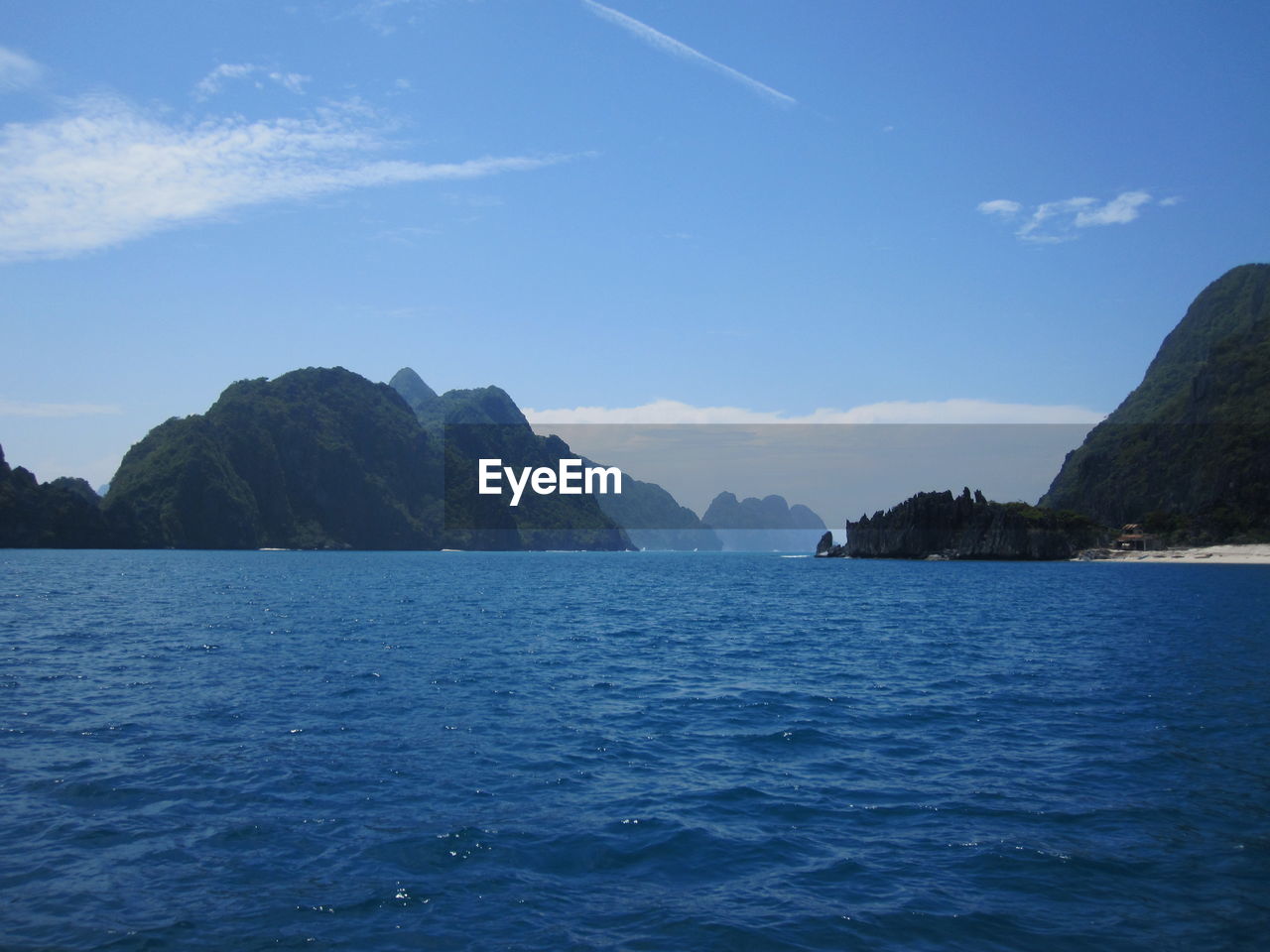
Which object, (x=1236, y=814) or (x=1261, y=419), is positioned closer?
(x=1236, y=814)

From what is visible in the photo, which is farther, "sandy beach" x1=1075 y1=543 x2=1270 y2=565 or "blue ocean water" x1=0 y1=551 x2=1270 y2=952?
"sandy beach" x1=1075 y1=543 x2=1270 y2=565

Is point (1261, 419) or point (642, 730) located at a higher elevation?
point (1261, 419)

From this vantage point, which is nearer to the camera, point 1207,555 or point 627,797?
point 627,797

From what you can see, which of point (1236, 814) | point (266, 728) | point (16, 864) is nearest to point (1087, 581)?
point (1236, 814)

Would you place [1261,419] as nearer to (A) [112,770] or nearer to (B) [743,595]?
(B) [743,595]

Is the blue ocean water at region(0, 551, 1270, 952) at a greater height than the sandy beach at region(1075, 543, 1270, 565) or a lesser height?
greater

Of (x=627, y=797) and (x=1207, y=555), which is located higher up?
(x=627, y=797)
